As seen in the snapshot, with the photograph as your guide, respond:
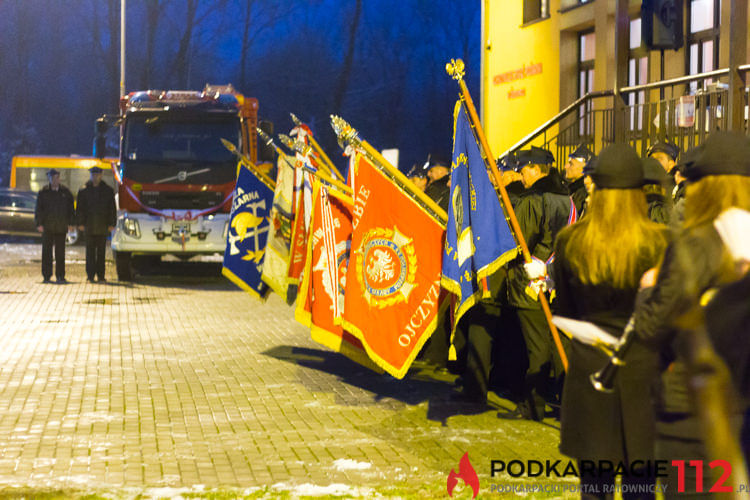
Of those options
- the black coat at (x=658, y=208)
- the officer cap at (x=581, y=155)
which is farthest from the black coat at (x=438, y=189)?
the black coat at (x=658, y=208)

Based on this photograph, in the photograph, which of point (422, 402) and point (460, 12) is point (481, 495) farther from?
point (460, 12)

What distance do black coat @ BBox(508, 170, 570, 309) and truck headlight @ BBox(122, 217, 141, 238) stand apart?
13060mm

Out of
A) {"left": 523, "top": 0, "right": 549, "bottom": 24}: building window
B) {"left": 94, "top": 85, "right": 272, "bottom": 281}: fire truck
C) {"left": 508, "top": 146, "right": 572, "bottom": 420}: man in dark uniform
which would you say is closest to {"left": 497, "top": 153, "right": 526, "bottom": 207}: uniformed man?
{"left": 508, "top": 146, "right": 572, "bottom": 420}: man in dark uniform

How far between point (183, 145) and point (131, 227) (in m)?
1.73

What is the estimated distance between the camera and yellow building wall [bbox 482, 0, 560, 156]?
21.5m

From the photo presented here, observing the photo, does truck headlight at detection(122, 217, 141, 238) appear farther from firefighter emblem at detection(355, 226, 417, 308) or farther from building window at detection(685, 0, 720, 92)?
firefighter emblem at detection(355, 226, 417, 308)

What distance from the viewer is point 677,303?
3.43 metres

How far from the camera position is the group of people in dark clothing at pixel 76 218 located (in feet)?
63.5

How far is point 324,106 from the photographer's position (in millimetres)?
49000

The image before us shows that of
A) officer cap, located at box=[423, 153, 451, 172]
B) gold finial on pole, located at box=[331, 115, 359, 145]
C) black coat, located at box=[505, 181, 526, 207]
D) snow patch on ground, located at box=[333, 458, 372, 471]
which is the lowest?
snow patch on ground, located at box=[333, 458, 372, 471]

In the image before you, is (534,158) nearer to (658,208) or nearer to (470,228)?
(658,208)

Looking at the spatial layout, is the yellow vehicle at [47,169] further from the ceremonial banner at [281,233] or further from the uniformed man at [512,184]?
the uniformed man at [512,184]

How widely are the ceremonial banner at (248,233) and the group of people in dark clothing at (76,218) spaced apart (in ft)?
27.3

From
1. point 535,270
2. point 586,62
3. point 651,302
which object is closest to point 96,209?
point 586,62
